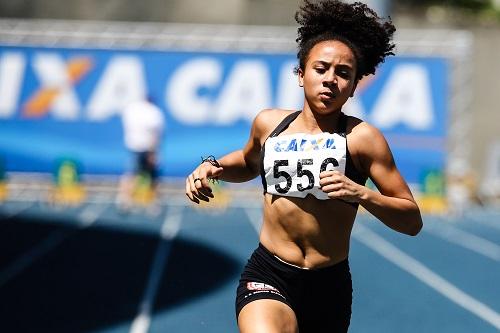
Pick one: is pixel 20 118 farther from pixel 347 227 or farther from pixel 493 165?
pixel 347 227

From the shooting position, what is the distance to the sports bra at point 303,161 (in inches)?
142

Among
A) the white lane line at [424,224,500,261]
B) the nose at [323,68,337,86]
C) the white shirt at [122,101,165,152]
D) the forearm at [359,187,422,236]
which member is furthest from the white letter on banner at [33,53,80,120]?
the forearm at [359,187,422,236]

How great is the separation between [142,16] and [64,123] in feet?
9.31

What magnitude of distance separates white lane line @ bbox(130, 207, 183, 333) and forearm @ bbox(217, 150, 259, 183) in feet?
9.47

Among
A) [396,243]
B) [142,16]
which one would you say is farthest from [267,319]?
[142,16]

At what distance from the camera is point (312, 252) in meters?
3.73

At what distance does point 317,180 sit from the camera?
362cm

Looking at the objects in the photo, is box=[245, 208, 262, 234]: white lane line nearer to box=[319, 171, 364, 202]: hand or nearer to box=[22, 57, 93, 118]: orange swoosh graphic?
box=[22, 57, 93, 118]: orange swoosh graphic

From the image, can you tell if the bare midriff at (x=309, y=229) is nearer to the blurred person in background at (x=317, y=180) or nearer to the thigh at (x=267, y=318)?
the blurred person in background at (x=317, y=180)

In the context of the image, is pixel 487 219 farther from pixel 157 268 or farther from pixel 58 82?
pixel 58 82

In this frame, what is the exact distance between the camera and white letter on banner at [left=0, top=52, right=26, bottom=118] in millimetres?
17500

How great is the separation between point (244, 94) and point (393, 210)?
46.6 ft

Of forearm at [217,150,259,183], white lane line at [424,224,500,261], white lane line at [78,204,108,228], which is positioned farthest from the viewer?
white lane line at [78,204,108,228]

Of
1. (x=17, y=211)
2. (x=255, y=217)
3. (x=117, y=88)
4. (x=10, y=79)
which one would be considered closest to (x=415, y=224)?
(x=255, y=217)
